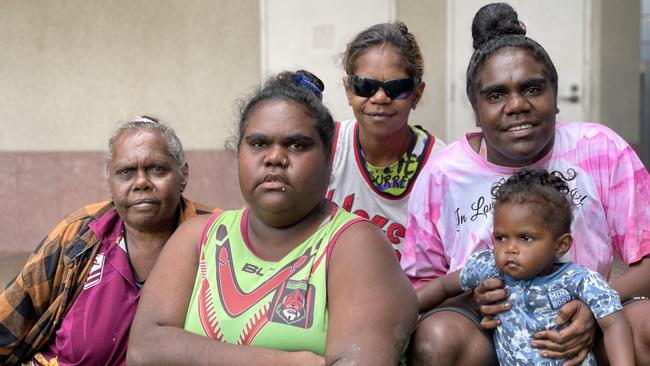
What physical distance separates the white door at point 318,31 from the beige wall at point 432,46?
18cm

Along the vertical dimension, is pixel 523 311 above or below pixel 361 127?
below

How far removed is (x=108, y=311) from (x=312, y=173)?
1.01 metres

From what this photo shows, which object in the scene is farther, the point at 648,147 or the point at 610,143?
the point at 648,147

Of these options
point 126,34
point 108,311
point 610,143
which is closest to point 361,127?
point 610,143

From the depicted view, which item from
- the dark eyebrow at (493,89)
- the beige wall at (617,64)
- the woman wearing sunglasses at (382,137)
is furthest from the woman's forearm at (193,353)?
the beige wall at (617,64)

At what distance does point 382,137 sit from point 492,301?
4.09ft

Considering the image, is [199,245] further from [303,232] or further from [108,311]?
[108,311]

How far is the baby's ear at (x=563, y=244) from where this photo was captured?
8.30 feet

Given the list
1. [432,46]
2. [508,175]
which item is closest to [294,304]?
[508,175]

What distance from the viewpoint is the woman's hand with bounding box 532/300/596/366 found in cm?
243

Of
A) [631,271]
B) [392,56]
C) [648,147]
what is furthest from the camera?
[648,147]

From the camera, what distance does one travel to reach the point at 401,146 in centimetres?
371

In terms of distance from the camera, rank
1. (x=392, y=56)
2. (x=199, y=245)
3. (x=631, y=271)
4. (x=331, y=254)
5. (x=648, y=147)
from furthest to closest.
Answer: (x=648, y=147) < (x=392, y=56) < (x=631, y=271) < (x=199, y=245) < (x=331, y=254)

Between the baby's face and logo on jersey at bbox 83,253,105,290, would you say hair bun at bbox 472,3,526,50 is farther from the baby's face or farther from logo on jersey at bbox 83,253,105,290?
logo on jersey at bbox 83,253,105,290
